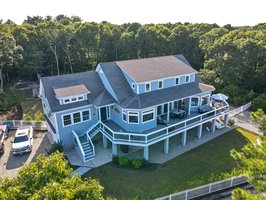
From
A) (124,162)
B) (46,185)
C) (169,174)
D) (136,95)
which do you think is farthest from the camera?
(136,95)

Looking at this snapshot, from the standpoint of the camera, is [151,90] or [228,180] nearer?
[228,180]

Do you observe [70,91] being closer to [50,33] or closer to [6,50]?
[6,50]

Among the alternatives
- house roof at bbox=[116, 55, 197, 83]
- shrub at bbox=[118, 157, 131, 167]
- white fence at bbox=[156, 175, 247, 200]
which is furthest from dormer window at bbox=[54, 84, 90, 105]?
white fence at bbox=[156, 175, 247, 200]

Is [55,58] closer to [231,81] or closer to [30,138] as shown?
[30,138]

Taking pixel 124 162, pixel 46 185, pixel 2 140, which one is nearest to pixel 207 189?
pixel 124 162

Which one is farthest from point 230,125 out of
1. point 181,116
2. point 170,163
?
point 170,163

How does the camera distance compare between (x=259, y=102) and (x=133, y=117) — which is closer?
(x=133, y=117)

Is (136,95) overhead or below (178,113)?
overhead

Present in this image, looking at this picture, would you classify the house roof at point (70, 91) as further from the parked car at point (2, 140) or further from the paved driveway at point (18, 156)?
the parked car at point (2, 140)
